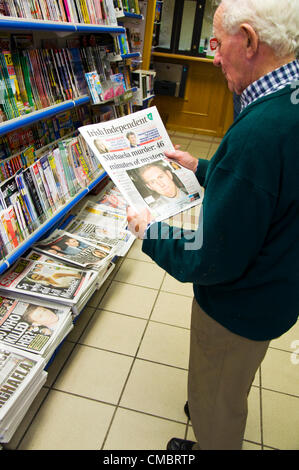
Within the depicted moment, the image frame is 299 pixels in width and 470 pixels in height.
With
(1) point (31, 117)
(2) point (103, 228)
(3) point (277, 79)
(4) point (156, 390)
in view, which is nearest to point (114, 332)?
(4) point (156, 390)

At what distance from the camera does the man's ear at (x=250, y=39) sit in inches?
25.2

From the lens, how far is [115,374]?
168cm

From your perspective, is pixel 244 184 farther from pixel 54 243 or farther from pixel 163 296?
pixel 163 296

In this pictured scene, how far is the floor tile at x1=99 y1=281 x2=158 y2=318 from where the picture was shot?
206cm

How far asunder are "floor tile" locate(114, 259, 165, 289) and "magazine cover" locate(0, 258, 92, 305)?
2.13 feet

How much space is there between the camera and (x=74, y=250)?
1.87 meters

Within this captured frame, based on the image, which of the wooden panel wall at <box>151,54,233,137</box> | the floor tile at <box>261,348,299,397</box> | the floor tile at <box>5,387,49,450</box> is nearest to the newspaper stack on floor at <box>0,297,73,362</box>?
the floor tile at <box>5,387,49,450</box>

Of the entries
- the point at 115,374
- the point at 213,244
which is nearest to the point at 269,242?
the point at 213,244

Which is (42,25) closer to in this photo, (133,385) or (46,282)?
(46,282)

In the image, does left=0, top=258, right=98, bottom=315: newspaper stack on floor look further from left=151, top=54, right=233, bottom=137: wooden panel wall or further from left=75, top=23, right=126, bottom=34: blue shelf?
left=151, top=54, right=233, bottom=137: wooden panel wall

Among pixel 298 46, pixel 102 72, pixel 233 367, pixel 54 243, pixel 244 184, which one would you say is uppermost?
pixel 298 46

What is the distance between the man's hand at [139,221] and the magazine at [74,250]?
866 mm

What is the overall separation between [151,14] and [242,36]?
3.34 m

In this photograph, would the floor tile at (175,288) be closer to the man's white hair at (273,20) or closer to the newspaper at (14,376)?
the newspaper at (14,376)
